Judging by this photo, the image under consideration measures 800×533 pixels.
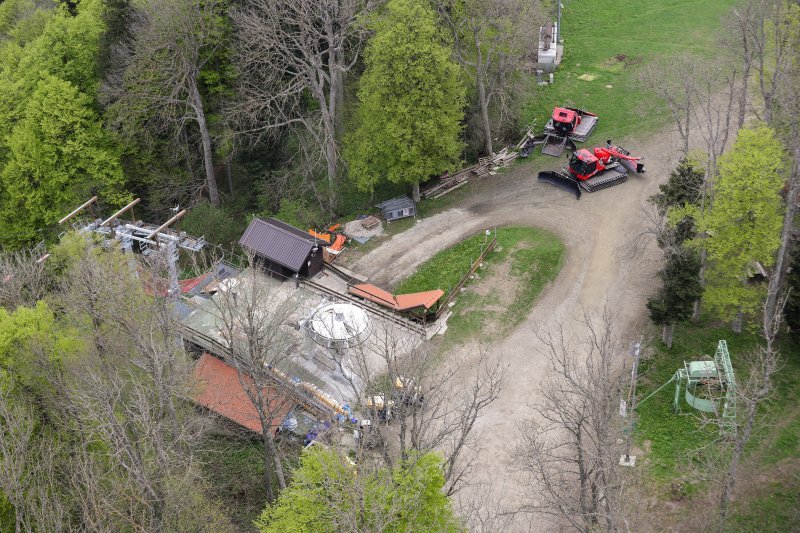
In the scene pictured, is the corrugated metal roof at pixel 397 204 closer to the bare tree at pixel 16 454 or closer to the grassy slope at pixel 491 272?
the grassy slope at pixel 491 272

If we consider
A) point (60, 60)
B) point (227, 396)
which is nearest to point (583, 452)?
point (227, 396)

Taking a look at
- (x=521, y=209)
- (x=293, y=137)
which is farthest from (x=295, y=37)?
(x=521, y=209)

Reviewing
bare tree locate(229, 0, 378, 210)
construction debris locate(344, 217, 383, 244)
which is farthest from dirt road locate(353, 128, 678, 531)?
bare tree locate(229, 0, 378, 210)

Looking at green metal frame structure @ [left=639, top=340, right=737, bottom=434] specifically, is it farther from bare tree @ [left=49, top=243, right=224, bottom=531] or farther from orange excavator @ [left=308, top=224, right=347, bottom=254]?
bare tree @ [left=49, top=243, right=224, bottom=531]

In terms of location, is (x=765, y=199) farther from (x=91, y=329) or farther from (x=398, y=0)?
(x=91, y=329)

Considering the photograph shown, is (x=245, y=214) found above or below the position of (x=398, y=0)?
below
